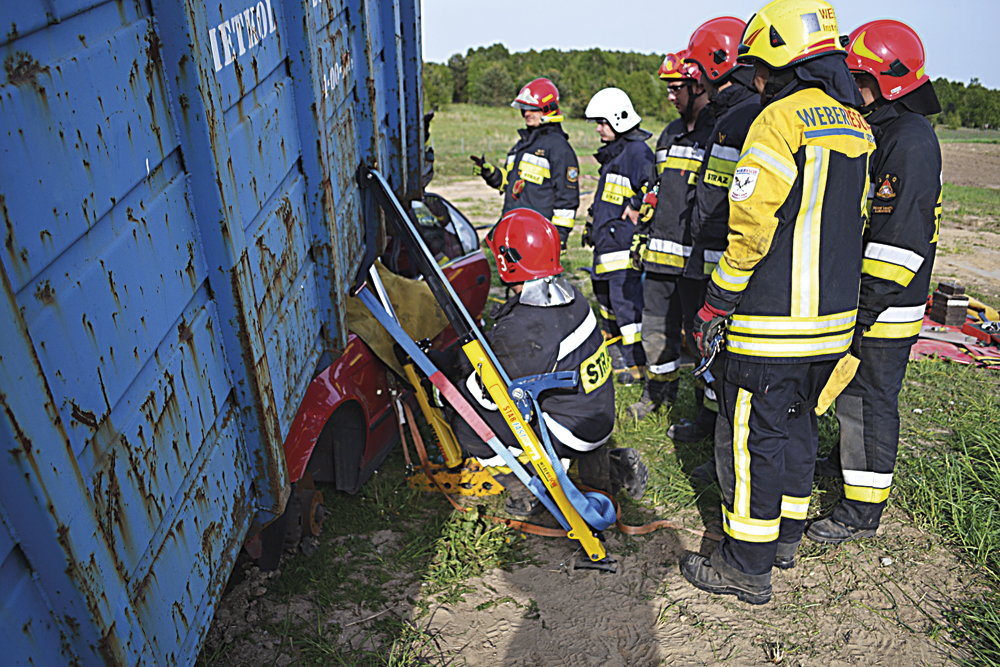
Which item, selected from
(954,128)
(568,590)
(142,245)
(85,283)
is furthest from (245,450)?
(954,128)

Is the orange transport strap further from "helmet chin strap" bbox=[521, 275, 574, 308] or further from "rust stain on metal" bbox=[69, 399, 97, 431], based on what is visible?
"rust stain on metal" bbox=[69, 399, 97, 431]

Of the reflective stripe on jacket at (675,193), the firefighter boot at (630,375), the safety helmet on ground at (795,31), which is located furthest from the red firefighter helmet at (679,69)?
the firefighter boot at (630,375)

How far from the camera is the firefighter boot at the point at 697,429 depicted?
169 inches

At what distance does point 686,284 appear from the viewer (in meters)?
4.09

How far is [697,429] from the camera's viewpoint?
Answer: 4.32 m

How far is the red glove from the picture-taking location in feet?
8.84

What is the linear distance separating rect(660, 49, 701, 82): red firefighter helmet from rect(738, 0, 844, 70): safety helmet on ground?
1418 millimetres

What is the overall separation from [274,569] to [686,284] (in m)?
2.85

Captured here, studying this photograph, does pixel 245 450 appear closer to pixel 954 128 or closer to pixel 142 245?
pixel 142 245

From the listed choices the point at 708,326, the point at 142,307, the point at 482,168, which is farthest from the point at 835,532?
the point at 482,168

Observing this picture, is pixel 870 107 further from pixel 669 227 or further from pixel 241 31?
pixel 241 31

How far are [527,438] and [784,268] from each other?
4.40 ft

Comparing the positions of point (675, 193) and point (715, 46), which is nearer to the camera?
point (715, 46)

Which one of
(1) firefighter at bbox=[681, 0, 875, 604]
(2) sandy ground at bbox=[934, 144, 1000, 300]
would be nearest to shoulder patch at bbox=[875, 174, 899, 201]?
(1) firefighter at bbox=[681, 0, 875, 604]
